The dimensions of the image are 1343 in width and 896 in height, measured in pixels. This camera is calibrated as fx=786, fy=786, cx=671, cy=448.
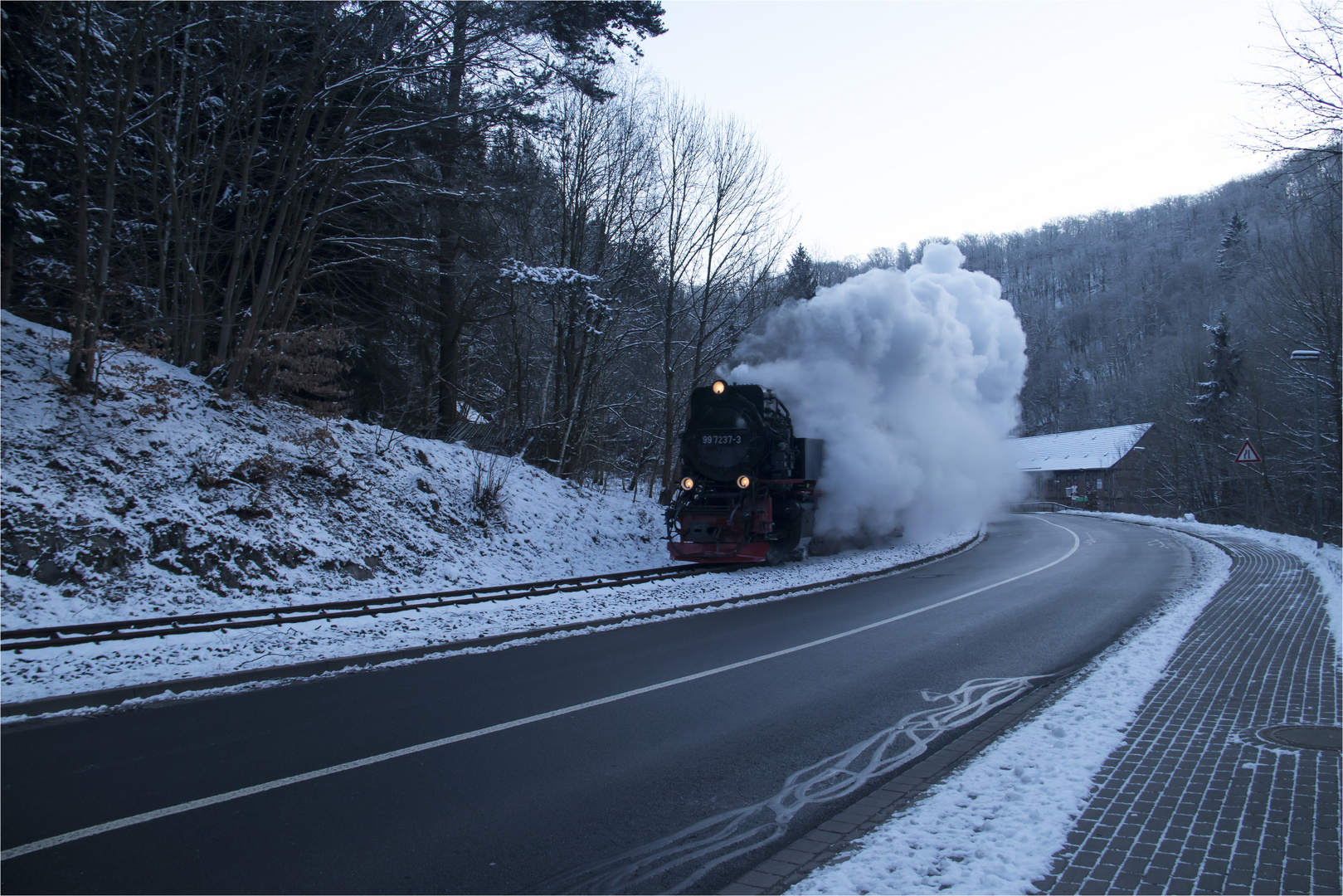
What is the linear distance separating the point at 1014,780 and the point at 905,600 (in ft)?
24.6

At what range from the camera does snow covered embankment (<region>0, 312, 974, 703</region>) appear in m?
8.11

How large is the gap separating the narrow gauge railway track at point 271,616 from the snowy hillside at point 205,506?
0.84m

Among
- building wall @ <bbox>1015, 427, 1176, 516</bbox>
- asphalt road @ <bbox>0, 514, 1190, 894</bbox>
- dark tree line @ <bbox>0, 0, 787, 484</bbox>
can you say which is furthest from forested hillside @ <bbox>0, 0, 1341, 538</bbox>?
building wall @ <bbox>1015, 427, 1176, 516</bbox>

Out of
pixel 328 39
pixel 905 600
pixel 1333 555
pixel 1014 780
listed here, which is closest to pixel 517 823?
pixel 1014 780

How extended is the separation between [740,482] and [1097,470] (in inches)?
2082

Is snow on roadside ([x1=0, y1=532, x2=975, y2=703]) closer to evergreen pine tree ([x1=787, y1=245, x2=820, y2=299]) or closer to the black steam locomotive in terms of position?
the black steam locomotive

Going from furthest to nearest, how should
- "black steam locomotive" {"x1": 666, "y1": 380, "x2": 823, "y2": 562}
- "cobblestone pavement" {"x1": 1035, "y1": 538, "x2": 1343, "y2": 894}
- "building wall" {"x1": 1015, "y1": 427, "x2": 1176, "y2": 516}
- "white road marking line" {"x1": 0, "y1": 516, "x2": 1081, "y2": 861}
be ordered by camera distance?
"building wall" {"x1": 1015, "y1": 427, "x2": 1176, "y2": 516}
"black steam locomotive" {"x1": 666, "y1": 380, "x2": 823, "y2": 562}
"white road marking line" {"x1": 0, "y1": 516, "x2": 1081, "y2": 861}
"cobblestone pavement" {"x1": 1035, "y1": 538, "x2": 1343, "y2": 894}

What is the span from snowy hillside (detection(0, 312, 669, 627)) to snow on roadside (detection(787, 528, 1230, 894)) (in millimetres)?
8578

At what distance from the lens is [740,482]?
50.9 ft

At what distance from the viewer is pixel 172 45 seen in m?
11.5

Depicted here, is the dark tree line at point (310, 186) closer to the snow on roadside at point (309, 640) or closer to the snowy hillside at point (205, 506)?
the snowy hillside at point (205, 506)

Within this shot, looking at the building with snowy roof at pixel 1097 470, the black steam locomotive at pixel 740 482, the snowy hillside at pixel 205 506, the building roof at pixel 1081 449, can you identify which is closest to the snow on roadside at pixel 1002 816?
the snowy hillside at pixel 205 506

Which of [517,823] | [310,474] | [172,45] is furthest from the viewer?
[310,474]

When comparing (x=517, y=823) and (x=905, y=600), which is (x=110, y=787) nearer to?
(x=517, y=823)
